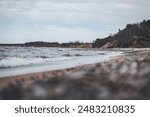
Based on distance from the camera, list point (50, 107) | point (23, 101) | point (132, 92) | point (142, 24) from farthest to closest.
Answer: point (142, 24) → point (132, 92) → point (23, 101) → point (50, 107)

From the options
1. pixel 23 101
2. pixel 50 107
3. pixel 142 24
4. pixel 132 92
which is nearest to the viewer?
pixel 50 107

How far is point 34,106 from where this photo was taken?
15.9 ft

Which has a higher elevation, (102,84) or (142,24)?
(142,24)

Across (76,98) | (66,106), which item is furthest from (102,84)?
(66,106)

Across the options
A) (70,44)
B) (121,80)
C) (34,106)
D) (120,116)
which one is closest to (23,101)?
(34,106)

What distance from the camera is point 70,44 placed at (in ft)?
461

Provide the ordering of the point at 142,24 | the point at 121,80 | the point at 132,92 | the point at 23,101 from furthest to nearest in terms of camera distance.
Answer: the point at 142,24, the point at 121,80, the point at 132,92, the point at 23,101

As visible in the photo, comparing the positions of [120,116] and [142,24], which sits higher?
[142,24]

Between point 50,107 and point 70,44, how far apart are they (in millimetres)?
135861

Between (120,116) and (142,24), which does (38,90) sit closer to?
(120,116)

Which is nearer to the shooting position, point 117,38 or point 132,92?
point 132,92

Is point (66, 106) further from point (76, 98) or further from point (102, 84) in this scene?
point (102, 84)

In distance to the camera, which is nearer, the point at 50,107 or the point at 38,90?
the point at 50,107

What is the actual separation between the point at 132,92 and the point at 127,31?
9159 cm
